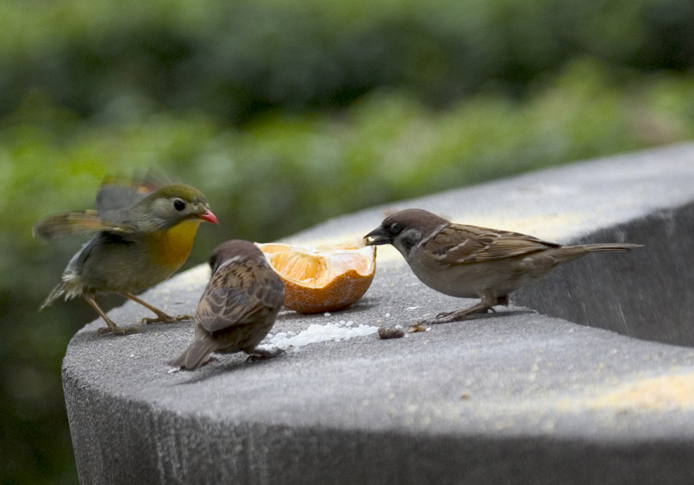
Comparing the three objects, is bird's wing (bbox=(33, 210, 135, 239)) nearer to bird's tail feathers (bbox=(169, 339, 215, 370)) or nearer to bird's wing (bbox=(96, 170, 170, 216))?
bird's wing (bbox=(96, 170, 170, 216))

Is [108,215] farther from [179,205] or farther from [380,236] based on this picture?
[380,236]

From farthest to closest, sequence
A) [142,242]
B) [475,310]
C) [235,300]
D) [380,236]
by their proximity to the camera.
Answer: [142,242], [380,236], [475,310], [235,300]

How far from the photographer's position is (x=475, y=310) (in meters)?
3.23

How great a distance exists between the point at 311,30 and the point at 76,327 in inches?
305

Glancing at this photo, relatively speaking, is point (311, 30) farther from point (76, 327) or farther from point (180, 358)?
point (180, 358)

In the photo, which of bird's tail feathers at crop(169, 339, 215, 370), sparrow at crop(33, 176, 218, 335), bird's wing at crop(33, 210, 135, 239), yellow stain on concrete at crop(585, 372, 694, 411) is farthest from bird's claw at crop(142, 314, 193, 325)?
yellow stain on concrete at crop(585, 372, 694, 411)

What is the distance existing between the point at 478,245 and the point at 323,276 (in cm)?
61

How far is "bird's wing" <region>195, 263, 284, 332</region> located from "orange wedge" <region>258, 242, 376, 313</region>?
49 centimetres

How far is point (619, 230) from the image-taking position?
4.25 metres

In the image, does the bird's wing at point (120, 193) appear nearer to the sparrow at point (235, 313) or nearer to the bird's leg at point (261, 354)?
the sparrow at point (235, 313)

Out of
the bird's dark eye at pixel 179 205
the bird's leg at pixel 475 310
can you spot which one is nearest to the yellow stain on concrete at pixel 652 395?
the bird's leg at pixel 475 310

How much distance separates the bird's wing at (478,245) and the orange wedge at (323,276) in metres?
0.33

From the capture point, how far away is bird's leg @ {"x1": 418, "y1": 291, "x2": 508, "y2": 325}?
318cm

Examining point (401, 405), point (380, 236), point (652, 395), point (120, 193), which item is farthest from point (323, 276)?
point (652, 395)
